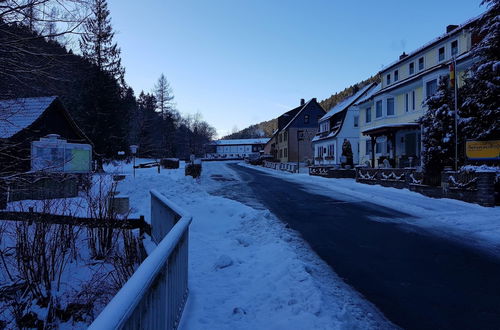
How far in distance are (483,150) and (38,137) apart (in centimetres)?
1743

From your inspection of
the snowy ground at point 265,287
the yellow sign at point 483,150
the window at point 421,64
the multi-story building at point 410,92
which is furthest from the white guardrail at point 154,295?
the window at point 421,64

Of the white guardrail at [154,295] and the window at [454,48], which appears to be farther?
the window at [454,48]

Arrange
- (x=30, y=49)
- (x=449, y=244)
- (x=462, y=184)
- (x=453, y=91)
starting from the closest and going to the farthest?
(x=30, y=49)
(x=449, y=244)
(x=462, y=184)
(x=453, y=91)

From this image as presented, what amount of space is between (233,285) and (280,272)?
0.87 meters

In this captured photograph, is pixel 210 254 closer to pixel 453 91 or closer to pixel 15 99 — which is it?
pixel 15 99

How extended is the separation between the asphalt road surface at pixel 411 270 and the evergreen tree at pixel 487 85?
8.27 metres

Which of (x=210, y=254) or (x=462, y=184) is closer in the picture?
(x=210, y=254)

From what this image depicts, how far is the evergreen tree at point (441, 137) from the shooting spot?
1738 cm

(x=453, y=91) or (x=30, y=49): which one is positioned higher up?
(x=453, y=91)

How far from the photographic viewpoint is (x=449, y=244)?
7969mm

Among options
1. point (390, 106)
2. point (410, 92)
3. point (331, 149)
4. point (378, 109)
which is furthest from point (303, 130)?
point (410, 92)

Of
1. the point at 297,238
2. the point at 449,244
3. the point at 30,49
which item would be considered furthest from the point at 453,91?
the point at 30,49

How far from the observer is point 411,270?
6.09 meters

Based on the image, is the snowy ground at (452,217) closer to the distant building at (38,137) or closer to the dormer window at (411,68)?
the distant building at (38,137)
